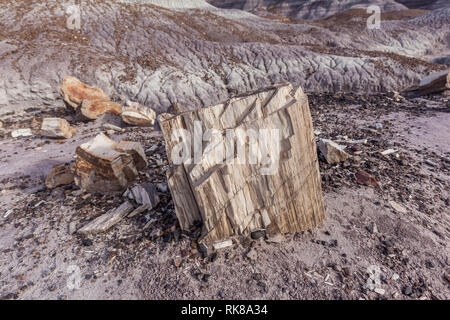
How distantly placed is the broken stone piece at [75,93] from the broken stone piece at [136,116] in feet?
6.85

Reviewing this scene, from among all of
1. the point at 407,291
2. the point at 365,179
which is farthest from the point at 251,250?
the point at 365,179

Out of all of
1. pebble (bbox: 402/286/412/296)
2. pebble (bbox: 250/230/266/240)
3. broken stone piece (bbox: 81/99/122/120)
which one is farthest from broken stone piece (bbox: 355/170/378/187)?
broken stone piece (bbox: 81/99/122/120)

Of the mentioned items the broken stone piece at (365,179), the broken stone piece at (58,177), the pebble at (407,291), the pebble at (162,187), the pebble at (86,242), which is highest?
the broken stone piece at (58,177)

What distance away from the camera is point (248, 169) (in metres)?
2.65

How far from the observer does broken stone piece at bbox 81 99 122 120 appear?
7.89m

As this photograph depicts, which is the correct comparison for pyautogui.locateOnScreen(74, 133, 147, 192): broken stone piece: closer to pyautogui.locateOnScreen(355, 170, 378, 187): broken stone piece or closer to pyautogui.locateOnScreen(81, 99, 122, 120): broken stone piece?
pyautogui.locateOnScreen(355, 170, 378, 187): broken stone piece

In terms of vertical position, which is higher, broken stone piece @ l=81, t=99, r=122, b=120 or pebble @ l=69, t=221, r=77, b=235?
broken stone piece @ l=81, t=99, r=122, b=120

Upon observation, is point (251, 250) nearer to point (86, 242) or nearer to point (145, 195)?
point (145, 195)

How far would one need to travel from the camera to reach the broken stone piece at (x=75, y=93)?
27.2 feet

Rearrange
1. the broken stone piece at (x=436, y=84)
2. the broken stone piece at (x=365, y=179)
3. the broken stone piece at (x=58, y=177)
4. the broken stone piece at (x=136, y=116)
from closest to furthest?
the broken stone piece at (x=365, y=179)
the broken stone piece at (x=58, y=177)
the broken stone piece at (x=136, y=116)
the broken stone piece at (x=436, y=84)

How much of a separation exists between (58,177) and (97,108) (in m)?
4.78

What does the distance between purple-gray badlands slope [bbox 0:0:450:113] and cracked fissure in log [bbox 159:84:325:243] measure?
8.06m

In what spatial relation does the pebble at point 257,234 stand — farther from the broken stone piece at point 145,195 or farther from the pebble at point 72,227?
the pebble at point 72,227

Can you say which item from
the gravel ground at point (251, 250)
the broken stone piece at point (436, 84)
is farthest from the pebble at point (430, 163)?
the broken stone piece at point (436, 84)
